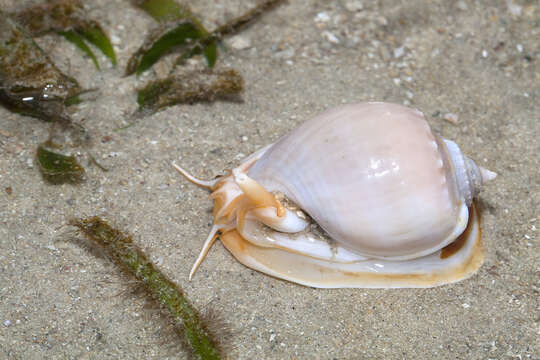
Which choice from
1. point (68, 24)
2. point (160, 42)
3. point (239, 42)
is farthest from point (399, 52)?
point (68, 24)

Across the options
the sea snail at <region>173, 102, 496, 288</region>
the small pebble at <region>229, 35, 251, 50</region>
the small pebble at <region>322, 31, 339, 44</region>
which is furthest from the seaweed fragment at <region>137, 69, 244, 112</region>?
the small pebble at <region>322, 31, 339, 44</region>

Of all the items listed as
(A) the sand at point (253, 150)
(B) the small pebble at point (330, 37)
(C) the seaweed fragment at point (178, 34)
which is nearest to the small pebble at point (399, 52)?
(A) the sand at point (253, 150)

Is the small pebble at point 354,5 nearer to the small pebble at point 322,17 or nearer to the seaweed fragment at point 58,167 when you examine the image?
the small pebble at point 322,17

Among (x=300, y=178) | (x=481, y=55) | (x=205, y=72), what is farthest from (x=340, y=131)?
(x=481, y=55)

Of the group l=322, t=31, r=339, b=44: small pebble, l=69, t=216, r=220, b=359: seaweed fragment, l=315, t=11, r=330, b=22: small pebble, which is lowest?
l=69, t=216, r=220, b=359: seaweed fragment

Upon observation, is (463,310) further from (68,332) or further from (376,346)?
(68,332)

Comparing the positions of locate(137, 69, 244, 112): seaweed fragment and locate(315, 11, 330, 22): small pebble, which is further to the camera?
locate(315, 11, 330, 22): small pebble

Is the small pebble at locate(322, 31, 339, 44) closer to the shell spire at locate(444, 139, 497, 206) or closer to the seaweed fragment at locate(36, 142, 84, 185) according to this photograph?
the shell spire at locate(444, 139, 497, 206)
